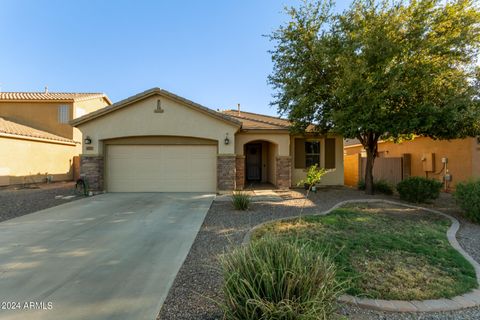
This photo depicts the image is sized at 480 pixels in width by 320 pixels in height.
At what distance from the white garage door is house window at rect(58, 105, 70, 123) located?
34.2 feet

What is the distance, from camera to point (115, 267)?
13.6ft

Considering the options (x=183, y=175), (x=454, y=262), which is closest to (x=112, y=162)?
(x=183, y=175)

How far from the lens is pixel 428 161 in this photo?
1390 centimetres

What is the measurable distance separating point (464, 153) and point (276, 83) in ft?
29.8

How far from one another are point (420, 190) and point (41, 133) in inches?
848

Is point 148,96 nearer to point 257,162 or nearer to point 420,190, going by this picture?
point 257,162

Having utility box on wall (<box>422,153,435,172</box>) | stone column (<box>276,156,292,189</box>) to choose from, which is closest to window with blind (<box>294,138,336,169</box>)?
stone column (<box>276,156,292,189</box>)

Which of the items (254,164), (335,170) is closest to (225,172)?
(254,164)

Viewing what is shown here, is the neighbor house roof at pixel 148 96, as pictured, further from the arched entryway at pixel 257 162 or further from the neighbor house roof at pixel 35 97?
the neighbor house roof at pixel 35 97

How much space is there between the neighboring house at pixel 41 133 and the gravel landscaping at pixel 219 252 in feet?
42.9

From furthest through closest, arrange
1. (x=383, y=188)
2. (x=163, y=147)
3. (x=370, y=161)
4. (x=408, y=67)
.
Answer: (x=163, y=147)
(x=383, y=188)
(x=370, y=161)
(x=408, y=67)

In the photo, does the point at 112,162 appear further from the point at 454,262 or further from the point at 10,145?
the point at 454,262

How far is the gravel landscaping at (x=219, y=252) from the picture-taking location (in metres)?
2.92

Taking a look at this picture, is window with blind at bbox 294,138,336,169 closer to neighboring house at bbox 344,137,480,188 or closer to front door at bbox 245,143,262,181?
neighboring house at bbox 344,137,480,188
